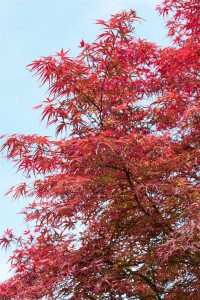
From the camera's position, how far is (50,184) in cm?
733

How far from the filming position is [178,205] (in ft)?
22.4

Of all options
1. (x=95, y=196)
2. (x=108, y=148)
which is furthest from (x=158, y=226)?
(x=108, y=148)

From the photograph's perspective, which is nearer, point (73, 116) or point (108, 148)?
point (108, 148)

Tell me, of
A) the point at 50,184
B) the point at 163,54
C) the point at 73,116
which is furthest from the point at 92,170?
the point at 163,54

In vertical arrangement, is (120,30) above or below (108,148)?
above

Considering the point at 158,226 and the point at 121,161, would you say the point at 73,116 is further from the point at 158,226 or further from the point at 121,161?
the point at 158,226

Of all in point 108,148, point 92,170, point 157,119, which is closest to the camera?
point 108,148

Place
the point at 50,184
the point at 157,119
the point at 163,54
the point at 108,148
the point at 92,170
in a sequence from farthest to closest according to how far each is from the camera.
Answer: the point at 163,54
the point at 157,119
the point at 50,184
the point at 92,170
the point at 108,148

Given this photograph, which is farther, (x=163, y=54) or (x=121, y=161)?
(x=163, y=54)

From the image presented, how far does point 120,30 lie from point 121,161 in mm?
2300

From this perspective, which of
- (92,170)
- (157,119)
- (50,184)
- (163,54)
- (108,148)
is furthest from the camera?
(163,54)

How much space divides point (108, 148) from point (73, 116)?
180cm

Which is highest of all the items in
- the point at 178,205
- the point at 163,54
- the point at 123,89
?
the point at 163,54

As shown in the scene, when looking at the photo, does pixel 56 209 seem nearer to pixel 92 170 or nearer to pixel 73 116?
pixel 92 170
